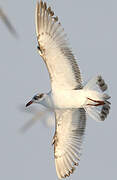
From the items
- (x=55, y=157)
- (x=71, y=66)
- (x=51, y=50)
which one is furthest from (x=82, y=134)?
(x=51, y=50)

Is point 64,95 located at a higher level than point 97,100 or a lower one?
higher

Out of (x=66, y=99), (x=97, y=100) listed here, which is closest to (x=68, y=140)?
(x=97, y=100)

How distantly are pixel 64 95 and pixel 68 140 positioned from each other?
1.24 meters

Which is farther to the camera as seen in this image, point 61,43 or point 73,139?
point 73,139

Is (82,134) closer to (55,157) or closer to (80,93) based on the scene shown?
(55,157)

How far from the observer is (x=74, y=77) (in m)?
5.88

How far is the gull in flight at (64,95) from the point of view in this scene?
5.57m

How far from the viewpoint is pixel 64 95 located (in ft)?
18.8

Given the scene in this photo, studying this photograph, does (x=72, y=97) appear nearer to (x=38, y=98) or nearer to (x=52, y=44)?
(x=38, y=98)

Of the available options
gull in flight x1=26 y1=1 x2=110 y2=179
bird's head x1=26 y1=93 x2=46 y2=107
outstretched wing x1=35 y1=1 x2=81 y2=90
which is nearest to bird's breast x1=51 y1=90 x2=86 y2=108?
gull in flight x1=26 y1=1 x2=110 y2=179

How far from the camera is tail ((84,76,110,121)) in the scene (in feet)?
19.4

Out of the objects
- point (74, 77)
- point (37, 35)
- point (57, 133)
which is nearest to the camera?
point (37, 35)

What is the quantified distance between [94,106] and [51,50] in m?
1.36

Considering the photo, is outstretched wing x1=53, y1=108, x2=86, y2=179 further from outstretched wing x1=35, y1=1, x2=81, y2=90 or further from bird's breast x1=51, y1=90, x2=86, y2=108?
outstretched wing x1=35, y1=1, x2=81, y2=90
